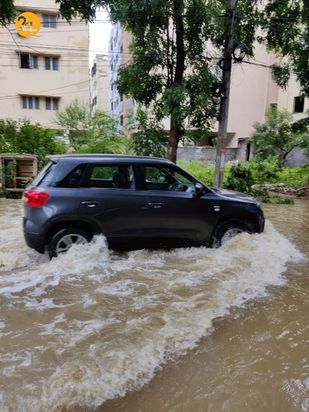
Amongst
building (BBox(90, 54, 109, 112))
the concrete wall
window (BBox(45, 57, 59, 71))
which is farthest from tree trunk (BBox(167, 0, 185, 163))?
building (BBox(90, 54, 109, 112))

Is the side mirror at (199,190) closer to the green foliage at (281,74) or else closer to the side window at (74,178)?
the side window at (74,178)

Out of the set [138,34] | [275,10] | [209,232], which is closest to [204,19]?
[138,34]

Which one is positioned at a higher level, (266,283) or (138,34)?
(138,34)

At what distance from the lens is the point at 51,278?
4.95 m

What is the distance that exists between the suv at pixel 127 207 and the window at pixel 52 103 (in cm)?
2274

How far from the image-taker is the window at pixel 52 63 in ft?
86.0

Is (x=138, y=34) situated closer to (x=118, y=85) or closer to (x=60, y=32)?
(x=118, y=85)

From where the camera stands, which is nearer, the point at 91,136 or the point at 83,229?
Result: the point at 83,229

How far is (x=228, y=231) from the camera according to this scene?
249 inches

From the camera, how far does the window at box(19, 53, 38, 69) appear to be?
2581 cm

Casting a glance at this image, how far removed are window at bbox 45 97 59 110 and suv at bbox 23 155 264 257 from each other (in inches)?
895

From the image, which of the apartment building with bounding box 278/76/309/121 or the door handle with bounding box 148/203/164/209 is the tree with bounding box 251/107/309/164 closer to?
the apartment building with bounding box 278/76/309/121

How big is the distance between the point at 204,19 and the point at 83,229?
721 centimetres

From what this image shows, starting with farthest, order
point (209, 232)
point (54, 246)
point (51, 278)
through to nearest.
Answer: point (209, 232)
point (54, 246)
point (51, 278)
